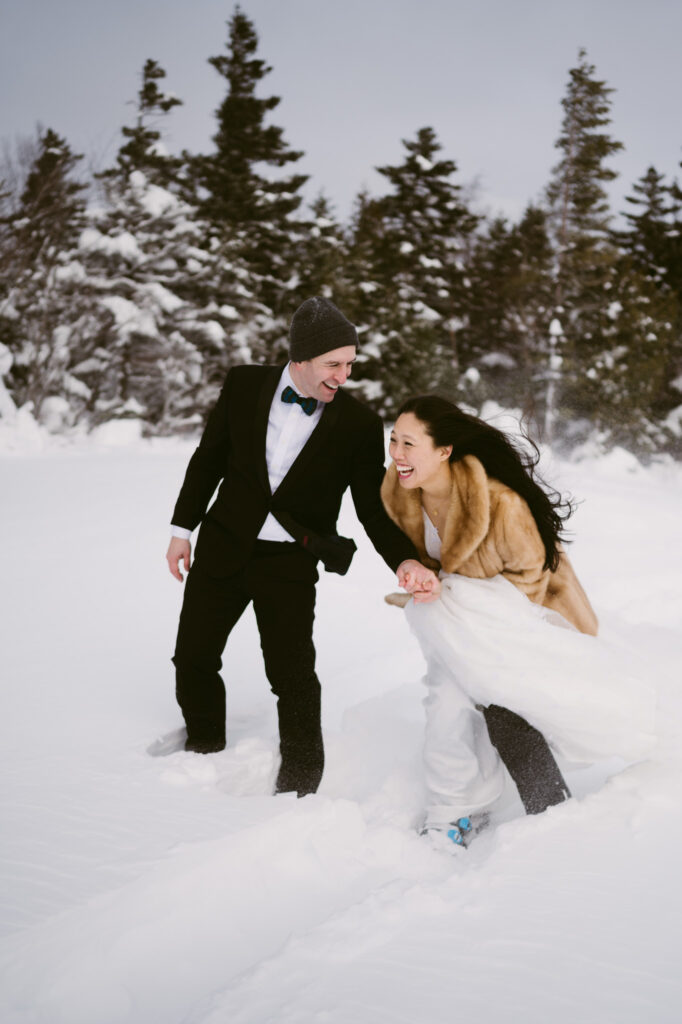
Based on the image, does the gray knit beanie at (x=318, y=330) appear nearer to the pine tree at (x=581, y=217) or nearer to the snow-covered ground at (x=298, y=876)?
the snow-covered ground at (x=298, y=876)

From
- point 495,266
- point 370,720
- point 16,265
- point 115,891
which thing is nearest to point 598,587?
point 370,720

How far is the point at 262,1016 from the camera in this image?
155 cm

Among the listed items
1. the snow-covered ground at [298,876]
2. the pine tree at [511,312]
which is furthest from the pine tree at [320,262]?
the snow-covered ground at [298,876]

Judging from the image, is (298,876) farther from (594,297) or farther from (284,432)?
(594,297)

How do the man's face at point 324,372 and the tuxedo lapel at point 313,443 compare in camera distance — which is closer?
the man's face at point 324,372

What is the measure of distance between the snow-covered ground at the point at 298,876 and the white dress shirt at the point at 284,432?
938mm

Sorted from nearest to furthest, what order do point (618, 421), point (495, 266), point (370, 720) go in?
point (370, 720), point (618, 421), point (495, 266)

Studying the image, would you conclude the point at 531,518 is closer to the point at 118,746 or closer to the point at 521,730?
the point at 521,730

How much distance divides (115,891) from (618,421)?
18.5 metres

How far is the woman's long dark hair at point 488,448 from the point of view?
238 cm

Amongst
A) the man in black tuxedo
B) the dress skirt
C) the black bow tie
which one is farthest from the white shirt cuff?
the dress skirt

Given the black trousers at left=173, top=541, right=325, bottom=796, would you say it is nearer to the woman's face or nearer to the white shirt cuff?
the white shirt cuff

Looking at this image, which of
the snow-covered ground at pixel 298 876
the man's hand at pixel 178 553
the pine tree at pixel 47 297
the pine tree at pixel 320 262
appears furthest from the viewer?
the pine tree at pixel 320 262

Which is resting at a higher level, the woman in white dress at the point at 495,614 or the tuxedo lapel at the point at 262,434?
the tuxedo lapel at the point at 262,434
